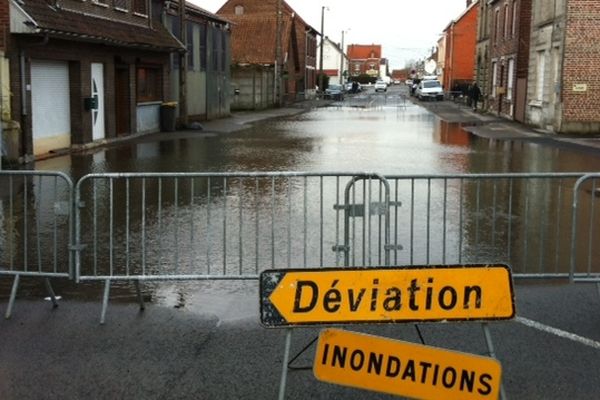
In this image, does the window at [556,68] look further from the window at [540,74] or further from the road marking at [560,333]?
the road marking at [560,333]

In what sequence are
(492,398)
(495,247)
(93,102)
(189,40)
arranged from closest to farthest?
(492,398) → (495,247) → (93,102) → (189,40)

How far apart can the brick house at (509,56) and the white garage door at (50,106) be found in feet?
65.5

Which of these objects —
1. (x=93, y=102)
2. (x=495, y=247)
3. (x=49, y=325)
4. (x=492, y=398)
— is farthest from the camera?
(x=93, y=102)

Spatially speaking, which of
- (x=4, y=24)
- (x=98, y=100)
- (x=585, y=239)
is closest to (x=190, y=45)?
(x=98, y=100)

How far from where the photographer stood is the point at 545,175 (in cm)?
688

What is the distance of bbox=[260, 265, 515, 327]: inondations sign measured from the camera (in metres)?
4.21

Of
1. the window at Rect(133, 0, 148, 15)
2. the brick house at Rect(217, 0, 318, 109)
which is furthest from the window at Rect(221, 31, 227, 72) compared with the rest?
the window at Rect(133, 0, 148, 15)

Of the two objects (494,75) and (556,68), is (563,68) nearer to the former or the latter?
(556,68)

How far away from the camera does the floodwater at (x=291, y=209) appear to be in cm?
738

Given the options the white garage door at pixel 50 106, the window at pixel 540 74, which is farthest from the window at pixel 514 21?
the white garage door at pixel 50 106

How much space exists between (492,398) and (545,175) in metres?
3.31

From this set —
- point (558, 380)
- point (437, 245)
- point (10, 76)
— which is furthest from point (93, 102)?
point (558, 380)

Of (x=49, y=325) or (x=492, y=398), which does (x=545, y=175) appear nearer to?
(x=492, y=398)

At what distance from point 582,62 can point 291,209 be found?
61.4 ft
